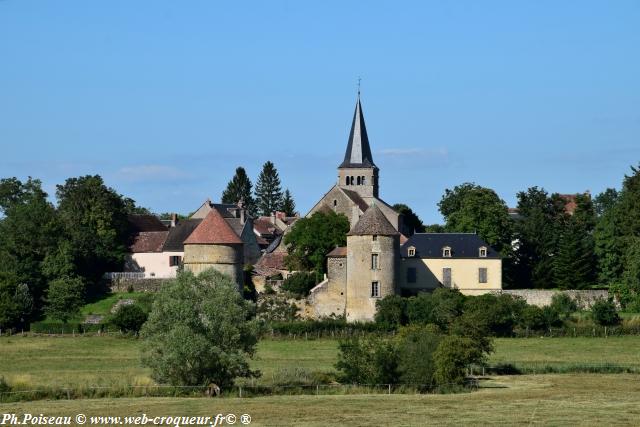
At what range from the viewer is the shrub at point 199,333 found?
44.7 m

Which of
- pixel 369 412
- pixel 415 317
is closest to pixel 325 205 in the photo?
pixel 415 317

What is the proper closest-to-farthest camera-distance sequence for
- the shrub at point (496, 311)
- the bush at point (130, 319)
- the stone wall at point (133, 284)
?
the shrub at point (496, 311) → the bush at point (130, 319) → the stone wall at point (133, 284)

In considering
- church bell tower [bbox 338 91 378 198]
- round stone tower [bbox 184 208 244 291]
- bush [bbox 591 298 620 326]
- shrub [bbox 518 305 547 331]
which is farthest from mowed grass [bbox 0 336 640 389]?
church bell tower [bbox 338 91 378 198]

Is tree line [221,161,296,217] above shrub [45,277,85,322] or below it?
above

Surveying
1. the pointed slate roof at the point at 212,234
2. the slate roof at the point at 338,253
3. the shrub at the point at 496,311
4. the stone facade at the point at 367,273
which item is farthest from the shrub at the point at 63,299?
the shrub at the point at 496,311

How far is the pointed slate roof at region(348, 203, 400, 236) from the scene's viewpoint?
2751 inches

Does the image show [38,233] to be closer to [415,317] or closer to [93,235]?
[93,235]

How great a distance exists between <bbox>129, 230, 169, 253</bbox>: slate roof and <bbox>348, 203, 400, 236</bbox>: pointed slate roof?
17074 millimetres

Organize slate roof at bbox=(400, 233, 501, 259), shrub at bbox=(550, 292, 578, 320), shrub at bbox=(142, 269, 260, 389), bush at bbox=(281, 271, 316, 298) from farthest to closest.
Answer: slate roof at bbox=(400, 233, 501, 259)
bush at bbox=(281, 271, 316, 298)
shrub at bbox=(550, 292, 578, 320)
shrub at bbox=(142, 269, 260, 389)

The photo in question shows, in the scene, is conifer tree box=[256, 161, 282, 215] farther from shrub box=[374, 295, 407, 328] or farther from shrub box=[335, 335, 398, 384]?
shrub box=[335, 335, 398, 384]

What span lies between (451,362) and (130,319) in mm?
23899

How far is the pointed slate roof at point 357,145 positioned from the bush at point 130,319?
29390 millimetres

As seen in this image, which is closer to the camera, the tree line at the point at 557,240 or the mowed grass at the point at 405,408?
the mowed grass at the point at 405,408

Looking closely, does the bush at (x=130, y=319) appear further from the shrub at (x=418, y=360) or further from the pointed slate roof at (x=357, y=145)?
the pointed slate roof at (x=357, y=145)
